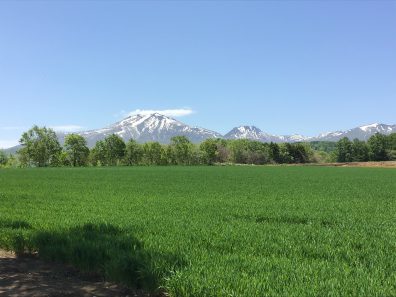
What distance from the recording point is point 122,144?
144 metres

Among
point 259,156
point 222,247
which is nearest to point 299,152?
point 259,156

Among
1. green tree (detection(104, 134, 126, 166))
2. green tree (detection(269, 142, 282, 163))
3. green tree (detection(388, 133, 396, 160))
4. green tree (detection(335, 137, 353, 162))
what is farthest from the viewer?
green tree (detection(335, 137, 353, 162))

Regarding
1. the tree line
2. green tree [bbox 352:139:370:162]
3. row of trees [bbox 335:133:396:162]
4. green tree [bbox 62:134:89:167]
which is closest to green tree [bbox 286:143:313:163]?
the tree line

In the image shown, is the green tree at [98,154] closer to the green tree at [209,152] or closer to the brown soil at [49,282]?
the green tree at [209,152]

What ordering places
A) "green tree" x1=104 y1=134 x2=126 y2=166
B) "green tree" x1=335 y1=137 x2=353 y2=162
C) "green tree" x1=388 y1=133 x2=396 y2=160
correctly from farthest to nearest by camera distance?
"green tree" x1=335 y1=137 x2=353 y2=162
"green tree" x1=388 y1=133 x2=396 y2=160
"green tree" x1=104 y1=134 x2=126 y2=166

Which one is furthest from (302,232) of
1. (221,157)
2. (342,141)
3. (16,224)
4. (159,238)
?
(342,141)

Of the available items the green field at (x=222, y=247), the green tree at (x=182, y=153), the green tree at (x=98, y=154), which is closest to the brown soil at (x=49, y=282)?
the green field at (x=222, y=247)

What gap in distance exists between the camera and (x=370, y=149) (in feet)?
518

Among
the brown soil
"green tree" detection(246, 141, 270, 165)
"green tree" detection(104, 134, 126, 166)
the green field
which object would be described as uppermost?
"green tree" detection(104, 134, 126, 166)

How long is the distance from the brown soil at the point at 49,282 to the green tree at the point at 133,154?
135973 millimetres

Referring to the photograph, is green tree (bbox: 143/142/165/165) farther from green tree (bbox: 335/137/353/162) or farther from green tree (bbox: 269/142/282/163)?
green tree (bbox: 335/137/353/162)

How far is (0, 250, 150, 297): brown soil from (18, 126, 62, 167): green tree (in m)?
128

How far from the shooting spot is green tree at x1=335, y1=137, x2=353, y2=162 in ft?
531

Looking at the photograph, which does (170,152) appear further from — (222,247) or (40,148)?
(222,247)
